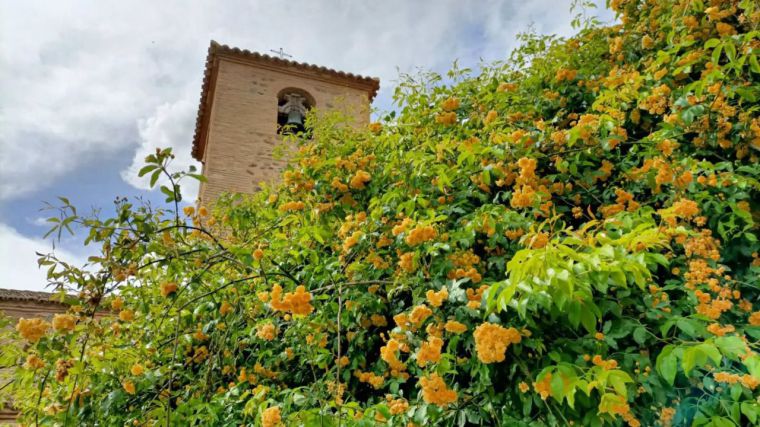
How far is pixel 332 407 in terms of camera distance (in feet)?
6.21

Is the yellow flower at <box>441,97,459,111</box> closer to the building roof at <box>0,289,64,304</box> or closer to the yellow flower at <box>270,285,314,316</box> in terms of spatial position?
the yellow flower at <box>270,285,314,316</box>

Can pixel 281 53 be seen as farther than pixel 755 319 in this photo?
Yes

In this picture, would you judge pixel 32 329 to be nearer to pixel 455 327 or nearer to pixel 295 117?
pixel 455 327

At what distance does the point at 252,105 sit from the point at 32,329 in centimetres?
897

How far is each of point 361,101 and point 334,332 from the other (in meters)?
9.14

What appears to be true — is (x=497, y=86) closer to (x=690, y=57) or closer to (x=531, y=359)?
(x=690, y=57)

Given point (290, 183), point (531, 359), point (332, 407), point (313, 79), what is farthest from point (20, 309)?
point (531, 359)

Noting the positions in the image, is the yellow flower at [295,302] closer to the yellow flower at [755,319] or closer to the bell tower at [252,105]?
the yellow flower at [755,319]

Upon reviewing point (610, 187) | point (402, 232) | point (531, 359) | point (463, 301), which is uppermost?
point (610, 187)

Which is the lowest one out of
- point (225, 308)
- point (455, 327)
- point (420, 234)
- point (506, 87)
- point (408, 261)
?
point (455, 327)

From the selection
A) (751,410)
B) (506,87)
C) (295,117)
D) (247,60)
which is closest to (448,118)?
(506,87)

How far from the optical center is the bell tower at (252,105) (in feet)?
30.6

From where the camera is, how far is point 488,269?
2352mm

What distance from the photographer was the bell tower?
30.6ft
